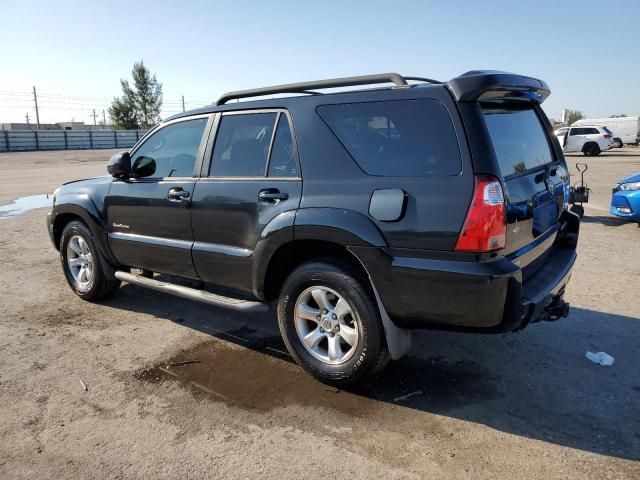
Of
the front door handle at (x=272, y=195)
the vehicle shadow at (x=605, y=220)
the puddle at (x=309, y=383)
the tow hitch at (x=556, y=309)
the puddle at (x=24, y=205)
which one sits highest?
the front door handle at (x=272, y=195)

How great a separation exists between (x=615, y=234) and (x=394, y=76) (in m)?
6.42

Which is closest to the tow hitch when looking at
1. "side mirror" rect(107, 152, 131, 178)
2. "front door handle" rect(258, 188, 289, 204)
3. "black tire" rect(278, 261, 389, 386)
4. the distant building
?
"black tire" rect(278, 261, 389, 386)

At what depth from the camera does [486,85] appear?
284 cm

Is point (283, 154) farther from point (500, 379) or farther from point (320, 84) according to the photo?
point (500, 379)

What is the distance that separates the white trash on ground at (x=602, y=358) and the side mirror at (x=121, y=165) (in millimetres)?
4130

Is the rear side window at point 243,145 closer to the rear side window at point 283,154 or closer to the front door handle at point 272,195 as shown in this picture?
the rear side window at point 283,154

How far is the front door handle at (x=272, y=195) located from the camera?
11.5 ft

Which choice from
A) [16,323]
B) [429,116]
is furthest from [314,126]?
[16,323]

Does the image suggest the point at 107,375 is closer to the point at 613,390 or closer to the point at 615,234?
the point at 613,390

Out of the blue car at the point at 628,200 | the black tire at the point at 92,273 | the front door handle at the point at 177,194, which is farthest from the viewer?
the blue car at the point at 628,200

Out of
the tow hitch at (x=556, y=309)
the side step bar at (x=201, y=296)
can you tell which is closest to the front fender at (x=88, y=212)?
the side step bar at (x=201, y=296)

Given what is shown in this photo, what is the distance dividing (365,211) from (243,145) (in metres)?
1.32

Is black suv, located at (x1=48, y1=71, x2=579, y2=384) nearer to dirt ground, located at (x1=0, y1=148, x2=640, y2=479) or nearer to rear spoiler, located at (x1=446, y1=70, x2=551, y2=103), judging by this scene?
rear spoiler, located at (x1=446, y1=70, x2=551, y2=103)

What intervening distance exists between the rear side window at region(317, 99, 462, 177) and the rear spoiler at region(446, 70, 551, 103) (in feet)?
0.45
